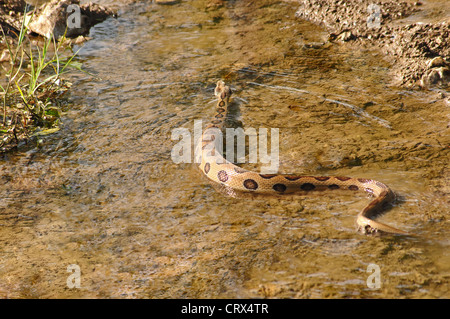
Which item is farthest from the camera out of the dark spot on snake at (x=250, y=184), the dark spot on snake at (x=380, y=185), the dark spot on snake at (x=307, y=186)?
→ the dark spot on snake at (x=250, y=184)

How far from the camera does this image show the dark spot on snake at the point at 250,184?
5.62 metres

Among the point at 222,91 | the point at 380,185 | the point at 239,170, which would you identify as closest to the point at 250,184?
the point at 239,170

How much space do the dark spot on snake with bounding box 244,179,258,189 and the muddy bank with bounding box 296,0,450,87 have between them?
11.7ft

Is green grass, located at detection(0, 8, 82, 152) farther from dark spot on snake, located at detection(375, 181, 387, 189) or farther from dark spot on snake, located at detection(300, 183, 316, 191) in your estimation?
dark spot on snake, located at detection(375, 181, 387, 189)

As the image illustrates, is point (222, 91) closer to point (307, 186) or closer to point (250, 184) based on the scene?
point (250, 184)

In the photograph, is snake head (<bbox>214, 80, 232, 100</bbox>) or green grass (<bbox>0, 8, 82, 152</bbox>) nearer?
green grass (<bbox>0, 8, 82, 152</bbox>)

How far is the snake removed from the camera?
461cm

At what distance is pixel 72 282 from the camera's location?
4105mm

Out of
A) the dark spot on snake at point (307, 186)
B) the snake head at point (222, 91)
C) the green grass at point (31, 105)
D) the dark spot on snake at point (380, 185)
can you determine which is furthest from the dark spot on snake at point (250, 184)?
the green grass at point (31, 105)

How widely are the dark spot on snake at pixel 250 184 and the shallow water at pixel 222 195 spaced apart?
35 centimetres

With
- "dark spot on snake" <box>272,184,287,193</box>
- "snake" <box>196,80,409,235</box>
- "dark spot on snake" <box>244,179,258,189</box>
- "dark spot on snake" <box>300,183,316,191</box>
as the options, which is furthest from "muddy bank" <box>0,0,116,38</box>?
"dark spot on snake" <box>300,183,316,191</box>

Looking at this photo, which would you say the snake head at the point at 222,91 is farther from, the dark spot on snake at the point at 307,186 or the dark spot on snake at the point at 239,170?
the dark spot on snake at the point at 307,186

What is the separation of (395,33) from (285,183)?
194 inches

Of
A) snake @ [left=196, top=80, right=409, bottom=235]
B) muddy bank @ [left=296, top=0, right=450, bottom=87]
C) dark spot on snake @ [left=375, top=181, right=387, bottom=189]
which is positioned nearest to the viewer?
snake @ [left=196, top=80, right=409, bottom=235]
